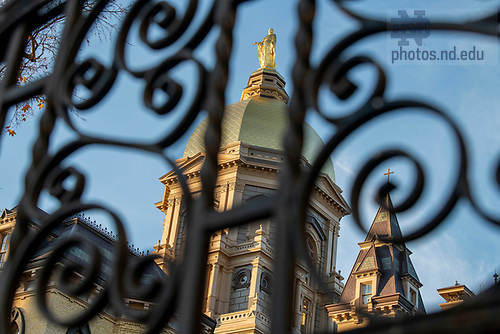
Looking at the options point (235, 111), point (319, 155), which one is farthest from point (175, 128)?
point (235, 111)

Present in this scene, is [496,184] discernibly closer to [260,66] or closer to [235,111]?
[235,111]

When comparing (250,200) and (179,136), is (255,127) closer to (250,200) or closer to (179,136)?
(250,200)

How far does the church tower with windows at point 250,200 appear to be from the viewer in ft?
133

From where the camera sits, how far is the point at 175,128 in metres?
2.26

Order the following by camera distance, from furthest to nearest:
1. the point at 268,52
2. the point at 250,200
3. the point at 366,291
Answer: the point at 268,52, the point at 250,200, the point at 366,291

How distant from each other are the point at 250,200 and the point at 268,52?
14.0 m

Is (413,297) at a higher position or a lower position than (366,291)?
higher

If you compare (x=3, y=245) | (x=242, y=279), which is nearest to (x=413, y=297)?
(x=242, y=279)

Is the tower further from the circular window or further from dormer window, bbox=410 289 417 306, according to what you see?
the circular window

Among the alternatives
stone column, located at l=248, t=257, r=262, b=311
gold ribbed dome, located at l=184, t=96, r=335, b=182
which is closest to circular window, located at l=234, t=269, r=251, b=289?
stone column, located at l=248, t=257, r=262, b=311

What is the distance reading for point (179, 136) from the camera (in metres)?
2.25

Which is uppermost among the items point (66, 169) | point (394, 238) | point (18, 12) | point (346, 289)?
point (346, 289)

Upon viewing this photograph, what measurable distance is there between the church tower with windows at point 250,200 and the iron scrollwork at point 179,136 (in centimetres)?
3397

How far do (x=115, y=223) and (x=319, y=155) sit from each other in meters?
0.63
